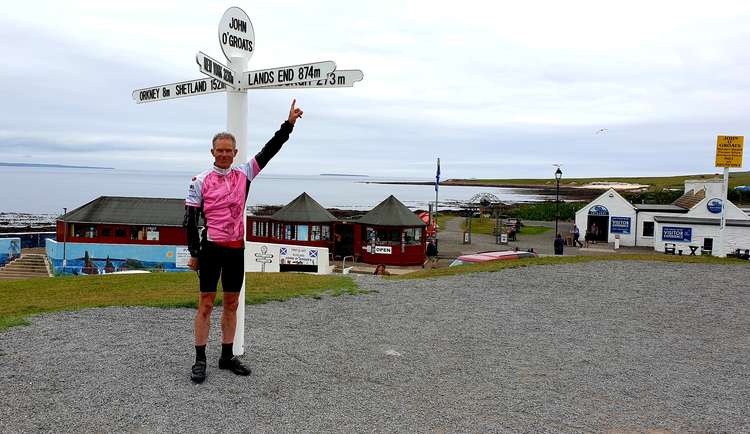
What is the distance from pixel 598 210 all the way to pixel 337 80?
128 ft

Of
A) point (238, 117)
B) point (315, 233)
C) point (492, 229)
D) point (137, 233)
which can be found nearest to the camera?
point (238, 117)

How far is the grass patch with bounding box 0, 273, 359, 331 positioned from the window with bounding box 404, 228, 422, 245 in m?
18.2

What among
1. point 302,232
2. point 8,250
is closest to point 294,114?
point 302,232

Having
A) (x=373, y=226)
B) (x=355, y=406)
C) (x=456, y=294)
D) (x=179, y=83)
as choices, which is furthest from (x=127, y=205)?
(x=355, y=406)

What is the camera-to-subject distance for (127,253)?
104 ft

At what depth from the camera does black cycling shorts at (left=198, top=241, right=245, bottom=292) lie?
5355 millimetres

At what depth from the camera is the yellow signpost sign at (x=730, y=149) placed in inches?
771

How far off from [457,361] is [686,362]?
9.64 ft

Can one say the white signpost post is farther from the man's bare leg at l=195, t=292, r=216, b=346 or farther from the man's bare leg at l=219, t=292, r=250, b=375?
the man's bare leg at l=195, t=292, r=216, b=346

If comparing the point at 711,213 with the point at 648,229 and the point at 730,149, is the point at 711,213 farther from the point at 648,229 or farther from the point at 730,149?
the point at 730,149

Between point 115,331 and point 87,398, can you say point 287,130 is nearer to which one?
point 87,398

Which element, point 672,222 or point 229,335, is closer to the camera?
point 229,335

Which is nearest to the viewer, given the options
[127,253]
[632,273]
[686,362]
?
[686,362]

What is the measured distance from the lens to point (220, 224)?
17.5 ft
